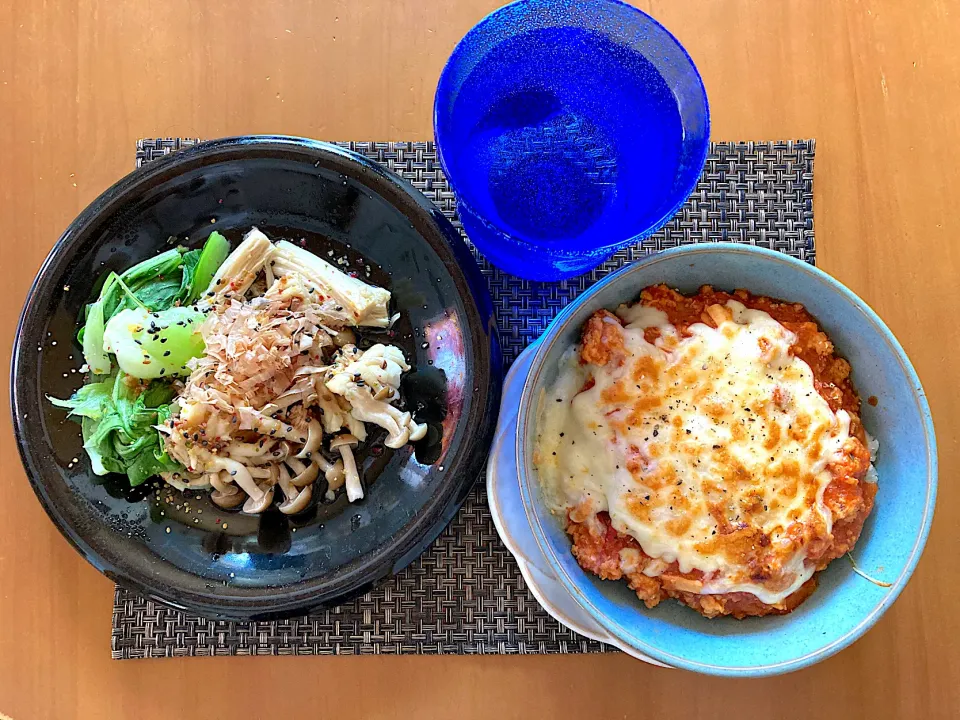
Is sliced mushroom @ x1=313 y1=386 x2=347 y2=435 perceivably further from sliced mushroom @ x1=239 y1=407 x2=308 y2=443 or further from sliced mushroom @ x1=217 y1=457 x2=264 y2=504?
sliced mushroom @ x1=217 y1=457 x2=264 y2=504

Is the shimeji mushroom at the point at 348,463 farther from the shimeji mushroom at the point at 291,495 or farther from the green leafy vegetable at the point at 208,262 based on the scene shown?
the green leafy vegetable at the point at 208,262

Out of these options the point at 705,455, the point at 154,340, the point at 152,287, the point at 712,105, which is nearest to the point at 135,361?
the point at 154,340

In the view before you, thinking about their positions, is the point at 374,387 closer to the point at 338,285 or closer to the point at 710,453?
the point at 338,285

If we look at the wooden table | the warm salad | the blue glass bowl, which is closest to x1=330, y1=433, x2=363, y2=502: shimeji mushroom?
the warm salad

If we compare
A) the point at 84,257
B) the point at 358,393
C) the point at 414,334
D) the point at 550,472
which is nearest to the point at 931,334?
the point at 550,472

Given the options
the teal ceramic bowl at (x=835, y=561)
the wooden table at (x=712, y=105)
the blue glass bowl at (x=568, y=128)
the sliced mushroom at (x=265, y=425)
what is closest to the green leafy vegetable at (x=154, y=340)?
the sliced mushroom at (x=265, y=425)

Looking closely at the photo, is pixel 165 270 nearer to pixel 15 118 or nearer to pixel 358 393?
pixel 358 393
